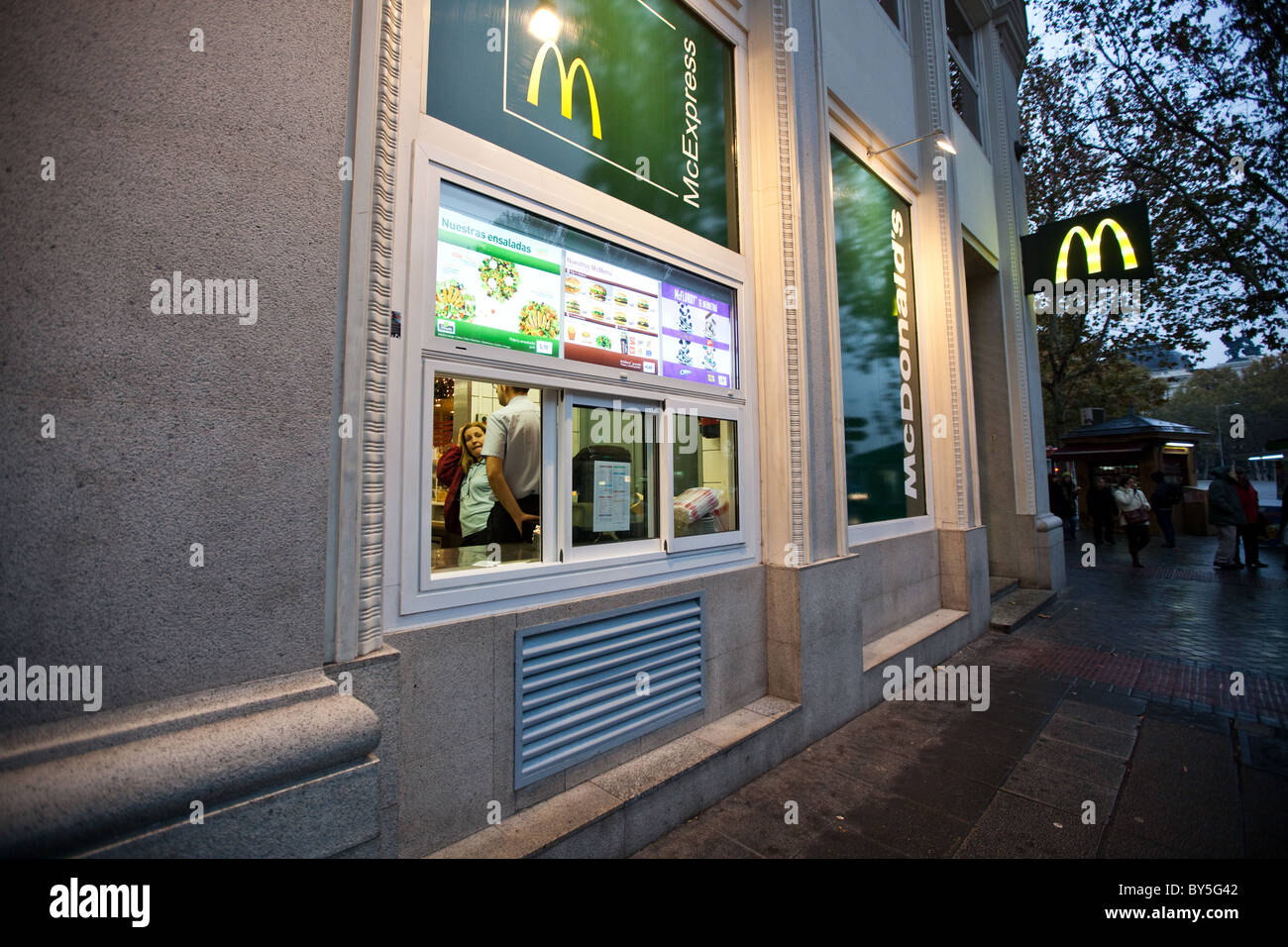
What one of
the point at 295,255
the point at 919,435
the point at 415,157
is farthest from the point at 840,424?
the point at 295,255

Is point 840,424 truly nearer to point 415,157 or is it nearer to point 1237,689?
point 415,157

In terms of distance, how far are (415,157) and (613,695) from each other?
2936 millimetres

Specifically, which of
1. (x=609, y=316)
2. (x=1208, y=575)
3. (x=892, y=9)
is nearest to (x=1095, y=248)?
(x=892, y=9)

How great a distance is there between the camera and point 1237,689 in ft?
16.6

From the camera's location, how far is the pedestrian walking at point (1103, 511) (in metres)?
15.8

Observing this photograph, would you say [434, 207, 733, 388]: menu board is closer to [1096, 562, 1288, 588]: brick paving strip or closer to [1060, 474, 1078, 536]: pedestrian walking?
[1096, 562, 1288, 588]: brick paving strip

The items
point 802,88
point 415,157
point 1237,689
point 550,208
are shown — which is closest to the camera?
point 415,157

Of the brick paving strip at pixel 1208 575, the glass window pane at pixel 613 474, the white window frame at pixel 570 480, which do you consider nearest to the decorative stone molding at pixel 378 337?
the white window frame at pixel 570 480

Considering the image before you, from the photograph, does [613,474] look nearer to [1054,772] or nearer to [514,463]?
[514,463]

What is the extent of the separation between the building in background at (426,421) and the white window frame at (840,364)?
7 centimetres

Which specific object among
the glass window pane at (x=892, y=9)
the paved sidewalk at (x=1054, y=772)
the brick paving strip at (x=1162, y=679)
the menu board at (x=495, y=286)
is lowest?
the paved sidewalk at (x=1054, y=772)

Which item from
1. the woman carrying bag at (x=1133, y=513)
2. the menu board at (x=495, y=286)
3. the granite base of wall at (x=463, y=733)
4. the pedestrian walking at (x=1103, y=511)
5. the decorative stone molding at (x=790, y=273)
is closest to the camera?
the granite base of wall at (x=463, y=733)

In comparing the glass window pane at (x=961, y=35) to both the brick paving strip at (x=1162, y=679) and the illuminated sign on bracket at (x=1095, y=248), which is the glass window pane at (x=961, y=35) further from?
the brick paving strip at (x=1162, y=679)
